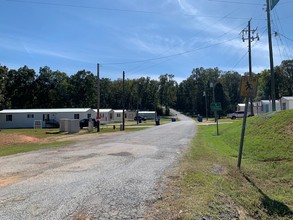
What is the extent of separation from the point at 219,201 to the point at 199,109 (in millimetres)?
126750

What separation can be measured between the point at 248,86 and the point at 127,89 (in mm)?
116147

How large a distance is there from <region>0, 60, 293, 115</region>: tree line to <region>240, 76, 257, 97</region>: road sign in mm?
53212

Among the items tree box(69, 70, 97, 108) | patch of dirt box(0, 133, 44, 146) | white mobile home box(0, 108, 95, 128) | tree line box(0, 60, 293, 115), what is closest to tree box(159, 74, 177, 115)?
tree line box(0, 60, 293, 115)

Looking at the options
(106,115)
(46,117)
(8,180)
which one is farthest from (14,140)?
(106,115)

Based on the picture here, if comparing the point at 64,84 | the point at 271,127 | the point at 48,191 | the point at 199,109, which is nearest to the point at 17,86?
the point at 64,84

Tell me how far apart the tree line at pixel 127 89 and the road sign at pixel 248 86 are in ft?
175

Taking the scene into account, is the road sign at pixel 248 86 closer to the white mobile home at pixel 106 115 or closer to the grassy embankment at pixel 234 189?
the grassy embankment at pixel 234 189

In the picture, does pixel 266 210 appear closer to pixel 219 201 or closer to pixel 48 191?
pixel 219 201

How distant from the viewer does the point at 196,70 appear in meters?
137

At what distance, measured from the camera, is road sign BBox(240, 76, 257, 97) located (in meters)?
10.6

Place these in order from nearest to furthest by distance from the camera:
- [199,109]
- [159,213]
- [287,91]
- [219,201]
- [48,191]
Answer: [159,213], [219,201], [48,191], [287,91], [199,109]

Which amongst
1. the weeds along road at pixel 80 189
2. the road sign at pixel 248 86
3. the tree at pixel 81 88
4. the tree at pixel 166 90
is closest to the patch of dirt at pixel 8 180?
the weeds along road at pixel 80 189

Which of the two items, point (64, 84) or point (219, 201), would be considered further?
point (64, 84)

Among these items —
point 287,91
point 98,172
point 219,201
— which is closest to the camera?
point 219,201
